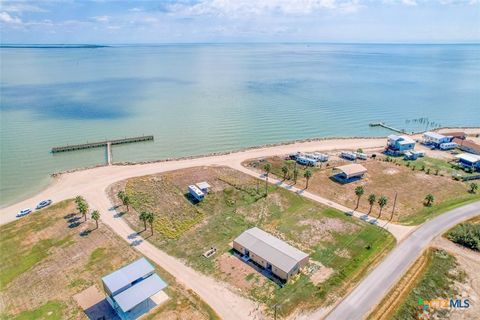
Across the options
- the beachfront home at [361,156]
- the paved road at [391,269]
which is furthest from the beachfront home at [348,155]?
the paved road at [391,269]

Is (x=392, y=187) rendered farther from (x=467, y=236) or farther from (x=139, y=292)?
(x=139, y=292)

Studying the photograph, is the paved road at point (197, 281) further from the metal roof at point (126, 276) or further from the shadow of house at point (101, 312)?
the shadow of house at point (101, 312)

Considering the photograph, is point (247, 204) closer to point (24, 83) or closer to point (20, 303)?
point (20, 303)

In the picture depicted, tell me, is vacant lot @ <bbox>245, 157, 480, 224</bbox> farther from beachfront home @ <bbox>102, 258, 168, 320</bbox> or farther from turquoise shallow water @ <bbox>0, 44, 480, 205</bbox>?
beachfront home @ <bbox>102, 258, 168, 320</bbox>

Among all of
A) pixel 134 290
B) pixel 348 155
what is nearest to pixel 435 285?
pixel 134 290

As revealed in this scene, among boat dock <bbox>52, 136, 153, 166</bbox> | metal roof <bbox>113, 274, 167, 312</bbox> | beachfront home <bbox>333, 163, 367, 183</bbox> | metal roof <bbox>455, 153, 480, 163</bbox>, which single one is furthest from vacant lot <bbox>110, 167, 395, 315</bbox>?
metal roof <bbox>455, 153, 480, 163</bbox>

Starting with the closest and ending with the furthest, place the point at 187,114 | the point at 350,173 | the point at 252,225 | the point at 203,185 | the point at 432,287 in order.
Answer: the point at 432,287
the point at 252,225
the point at 203,185
the point at 350,173
the point at 187,114
